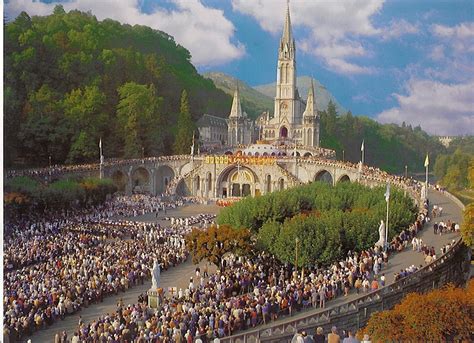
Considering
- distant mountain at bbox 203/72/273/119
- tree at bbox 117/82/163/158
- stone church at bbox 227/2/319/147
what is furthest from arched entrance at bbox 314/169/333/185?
distant mountain at bbox 203/72/273/119

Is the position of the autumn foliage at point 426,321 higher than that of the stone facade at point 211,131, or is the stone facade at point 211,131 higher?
the stone facade at point 211,131

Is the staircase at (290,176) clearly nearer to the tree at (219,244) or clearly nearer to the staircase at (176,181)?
the staircase at (176,181)

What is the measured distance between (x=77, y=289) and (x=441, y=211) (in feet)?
42.3

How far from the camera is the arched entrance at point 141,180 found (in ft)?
133

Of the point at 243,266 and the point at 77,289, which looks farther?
the point at 243,266

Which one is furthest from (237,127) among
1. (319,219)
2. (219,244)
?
(219,244)

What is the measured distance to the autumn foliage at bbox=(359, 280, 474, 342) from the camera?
33.1 ft

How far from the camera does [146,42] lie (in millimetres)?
59688

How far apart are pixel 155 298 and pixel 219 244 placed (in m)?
3.46

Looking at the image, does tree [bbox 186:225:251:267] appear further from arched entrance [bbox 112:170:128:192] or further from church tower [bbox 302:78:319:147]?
church tower [bbox 302:78:319:147]

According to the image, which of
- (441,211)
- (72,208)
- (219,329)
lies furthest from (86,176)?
(219,329)

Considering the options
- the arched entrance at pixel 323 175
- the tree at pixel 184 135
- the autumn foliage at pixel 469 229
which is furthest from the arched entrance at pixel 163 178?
the autumn foliage at pixel 469 229

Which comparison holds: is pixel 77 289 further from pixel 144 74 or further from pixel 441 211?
pixel 144 74

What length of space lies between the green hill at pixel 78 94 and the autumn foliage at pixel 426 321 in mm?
24457
